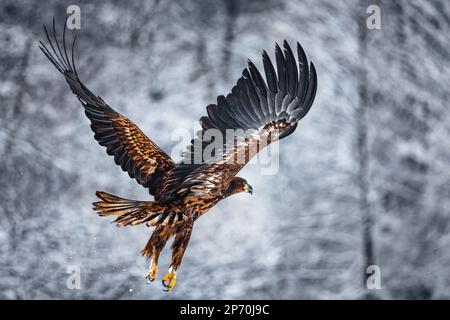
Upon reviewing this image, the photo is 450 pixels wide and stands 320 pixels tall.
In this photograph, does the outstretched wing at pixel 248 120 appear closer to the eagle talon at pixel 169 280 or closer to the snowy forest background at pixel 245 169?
the snowy forest background at pixel 245 169

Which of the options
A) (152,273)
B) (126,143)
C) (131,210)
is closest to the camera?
(131,210)

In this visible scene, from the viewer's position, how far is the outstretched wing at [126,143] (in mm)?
2746

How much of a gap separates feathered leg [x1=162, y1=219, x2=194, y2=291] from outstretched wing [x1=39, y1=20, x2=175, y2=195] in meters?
0.19

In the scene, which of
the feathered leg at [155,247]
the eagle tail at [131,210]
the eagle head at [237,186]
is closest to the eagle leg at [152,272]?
the feathered leg at [155,247]

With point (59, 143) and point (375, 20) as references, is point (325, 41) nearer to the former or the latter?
point (375, 20)

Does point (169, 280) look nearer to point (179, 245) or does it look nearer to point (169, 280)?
point (169, 280)

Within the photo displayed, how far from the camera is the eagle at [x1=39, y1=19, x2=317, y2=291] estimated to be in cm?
269

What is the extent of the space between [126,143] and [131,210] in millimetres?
289

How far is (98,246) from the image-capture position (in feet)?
9.42

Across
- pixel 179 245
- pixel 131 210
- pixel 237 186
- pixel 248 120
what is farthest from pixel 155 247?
pixel 248 120

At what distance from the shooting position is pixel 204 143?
2748mm

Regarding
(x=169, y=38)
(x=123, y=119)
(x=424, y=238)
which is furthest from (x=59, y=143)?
(x=424, y=238)

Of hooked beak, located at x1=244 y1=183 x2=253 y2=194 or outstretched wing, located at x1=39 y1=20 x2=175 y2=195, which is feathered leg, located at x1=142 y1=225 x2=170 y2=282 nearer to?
outstretched wing, located at x1=39 y1=20 x2=175 y2=195
